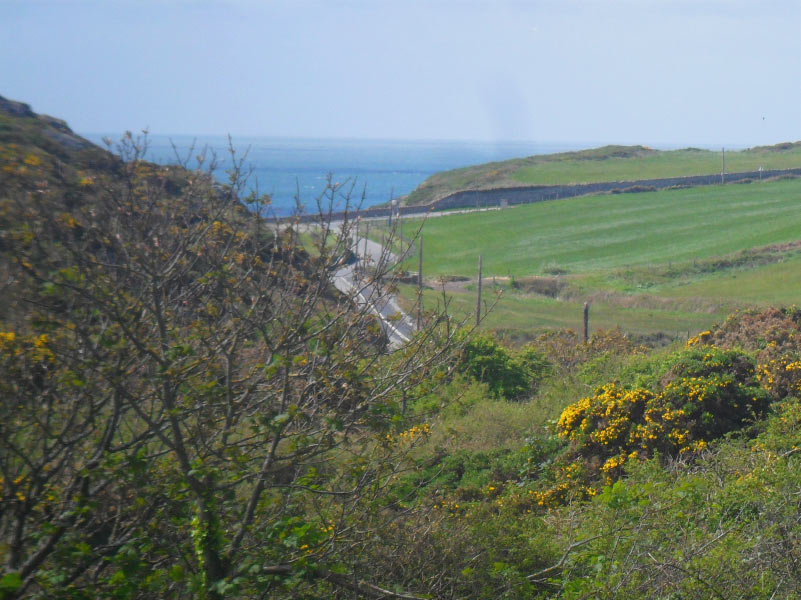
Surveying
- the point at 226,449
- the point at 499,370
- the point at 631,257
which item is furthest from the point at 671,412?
the point at 631,257

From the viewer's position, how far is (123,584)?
374cm

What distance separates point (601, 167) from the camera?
87.4m

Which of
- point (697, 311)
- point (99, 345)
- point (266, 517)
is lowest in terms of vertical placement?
point (697, 311)

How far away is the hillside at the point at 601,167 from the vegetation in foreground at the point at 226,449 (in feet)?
213

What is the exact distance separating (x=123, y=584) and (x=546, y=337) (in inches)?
793

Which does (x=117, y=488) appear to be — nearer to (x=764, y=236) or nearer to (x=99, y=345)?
(x=99, y=345)

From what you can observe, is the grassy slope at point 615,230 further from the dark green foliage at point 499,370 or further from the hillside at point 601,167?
the dark green foliage at point 499,370

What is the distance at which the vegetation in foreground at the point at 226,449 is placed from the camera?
4.00 meters

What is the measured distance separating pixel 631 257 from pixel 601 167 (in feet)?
134

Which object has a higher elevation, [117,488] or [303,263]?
[303,263]

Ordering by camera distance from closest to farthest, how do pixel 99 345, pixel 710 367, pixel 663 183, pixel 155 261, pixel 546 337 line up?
pixel 99 345
pixel 155 261
pixel 710 367
pixel 546 337
pixel 663 183

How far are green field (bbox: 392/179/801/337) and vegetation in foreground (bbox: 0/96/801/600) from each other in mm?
18414

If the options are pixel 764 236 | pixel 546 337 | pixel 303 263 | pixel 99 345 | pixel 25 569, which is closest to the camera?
pixel 25 569

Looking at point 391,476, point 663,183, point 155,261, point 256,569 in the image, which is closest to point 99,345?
point 155,261
